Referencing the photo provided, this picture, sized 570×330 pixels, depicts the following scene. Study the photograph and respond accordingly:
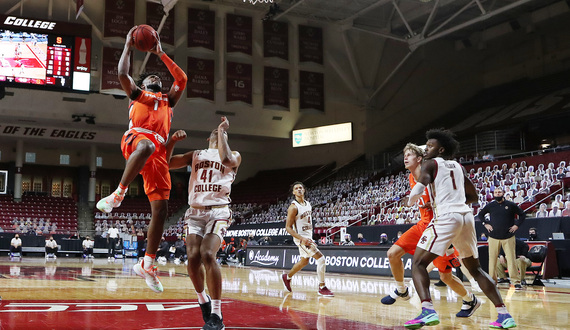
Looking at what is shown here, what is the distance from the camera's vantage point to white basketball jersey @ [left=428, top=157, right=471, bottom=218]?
556 cm

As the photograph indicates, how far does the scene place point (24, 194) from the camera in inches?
1469

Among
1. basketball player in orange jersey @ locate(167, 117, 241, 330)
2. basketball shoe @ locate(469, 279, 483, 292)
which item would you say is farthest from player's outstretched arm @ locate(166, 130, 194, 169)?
basketball shoe @ locate(469, 279, 483, 292)

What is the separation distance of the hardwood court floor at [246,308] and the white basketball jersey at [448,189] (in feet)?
3.93

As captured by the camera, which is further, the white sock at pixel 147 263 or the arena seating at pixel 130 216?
the arena seating at pixel 130 216

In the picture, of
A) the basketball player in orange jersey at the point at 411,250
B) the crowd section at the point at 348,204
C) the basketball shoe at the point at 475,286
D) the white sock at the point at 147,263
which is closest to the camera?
the white sock at the point at 147,263

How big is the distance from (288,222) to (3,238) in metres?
22.7

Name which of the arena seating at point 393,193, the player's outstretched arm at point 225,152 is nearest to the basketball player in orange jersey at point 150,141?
the player's outstretched arm at point 225,152

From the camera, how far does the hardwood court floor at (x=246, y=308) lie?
18.3ft

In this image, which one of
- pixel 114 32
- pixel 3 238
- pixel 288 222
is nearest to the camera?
pixel 288 222

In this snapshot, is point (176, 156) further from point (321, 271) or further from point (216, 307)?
point (321, 271)

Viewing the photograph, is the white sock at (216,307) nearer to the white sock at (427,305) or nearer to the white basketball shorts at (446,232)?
the white sock at (427,305)

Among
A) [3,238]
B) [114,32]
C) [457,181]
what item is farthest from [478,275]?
[3,238]

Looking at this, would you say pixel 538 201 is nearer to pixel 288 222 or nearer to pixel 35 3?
pixel 288 222

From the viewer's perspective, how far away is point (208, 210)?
5.45 m
